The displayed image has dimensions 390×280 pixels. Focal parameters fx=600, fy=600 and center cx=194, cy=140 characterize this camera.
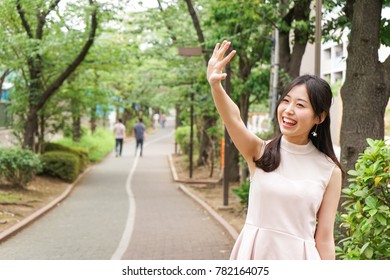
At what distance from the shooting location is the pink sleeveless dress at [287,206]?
8.20 feet

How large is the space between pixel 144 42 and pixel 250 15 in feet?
23.2

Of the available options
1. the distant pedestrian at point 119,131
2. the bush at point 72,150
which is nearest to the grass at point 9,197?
the bush at point 72,150

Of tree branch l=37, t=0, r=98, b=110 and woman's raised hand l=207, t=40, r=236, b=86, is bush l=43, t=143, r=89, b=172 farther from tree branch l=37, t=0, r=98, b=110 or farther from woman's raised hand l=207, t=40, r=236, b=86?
woman's raised hand l=207, t=40, r=236, b=86

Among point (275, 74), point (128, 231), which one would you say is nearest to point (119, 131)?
point (275, 74)

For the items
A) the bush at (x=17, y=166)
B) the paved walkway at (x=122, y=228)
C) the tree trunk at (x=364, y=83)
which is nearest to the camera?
the tree trunk at (x=364, y=83)

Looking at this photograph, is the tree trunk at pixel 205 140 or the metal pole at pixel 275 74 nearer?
the metal pole at pixel 275 74

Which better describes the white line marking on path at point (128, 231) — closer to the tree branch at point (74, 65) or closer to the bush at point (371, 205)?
the tree branch at point (74, 65)

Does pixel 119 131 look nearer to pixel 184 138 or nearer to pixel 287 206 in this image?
pixel 184 138

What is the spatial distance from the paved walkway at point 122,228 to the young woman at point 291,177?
353 centimetres

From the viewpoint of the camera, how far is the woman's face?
2.57m

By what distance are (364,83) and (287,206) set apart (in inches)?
129

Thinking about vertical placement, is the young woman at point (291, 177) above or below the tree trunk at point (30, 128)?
above

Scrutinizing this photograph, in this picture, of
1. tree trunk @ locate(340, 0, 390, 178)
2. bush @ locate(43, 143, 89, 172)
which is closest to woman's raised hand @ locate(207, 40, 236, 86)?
tree trunk @ locate(340, 0, 390, 178)
